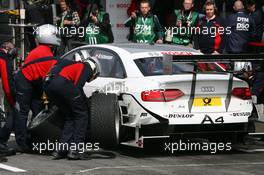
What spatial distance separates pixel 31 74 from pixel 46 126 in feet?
2.52

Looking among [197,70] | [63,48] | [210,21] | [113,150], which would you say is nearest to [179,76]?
[197,70]

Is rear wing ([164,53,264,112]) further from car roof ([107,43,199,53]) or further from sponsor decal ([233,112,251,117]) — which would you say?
car roof ([107,43,199,53])

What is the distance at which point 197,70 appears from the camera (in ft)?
40.2

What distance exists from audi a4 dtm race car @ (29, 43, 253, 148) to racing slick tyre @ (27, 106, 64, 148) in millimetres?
22

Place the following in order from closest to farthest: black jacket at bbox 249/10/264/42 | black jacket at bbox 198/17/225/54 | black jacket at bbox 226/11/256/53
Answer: black jacket at bbox 198/17/225/54
black jacket at bbox 226/11/256/53
black jacket at bbox 249/10/264/42

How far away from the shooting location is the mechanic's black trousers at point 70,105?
11461mm

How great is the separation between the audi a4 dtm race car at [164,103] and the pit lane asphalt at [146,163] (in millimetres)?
280

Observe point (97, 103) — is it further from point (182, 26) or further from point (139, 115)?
point (182, 26)

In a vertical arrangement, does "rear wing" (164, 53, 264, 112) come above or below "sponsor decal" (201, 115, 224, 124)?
above

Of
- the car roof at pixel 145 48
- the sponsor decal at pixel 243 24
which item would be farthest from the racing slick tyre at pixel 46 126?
the sponsor decal at pixel 243 24

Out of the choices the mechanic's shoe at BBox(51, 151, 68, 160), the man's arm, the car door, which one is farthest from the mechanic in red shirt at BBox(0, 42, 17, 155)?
the man's arm

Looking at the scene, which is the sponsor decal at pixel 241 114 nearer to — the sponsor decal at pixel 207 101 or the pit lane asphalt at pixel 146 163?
the sponsor decal at pixel 207 101

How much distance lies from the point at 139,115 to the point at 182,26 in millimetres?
5549

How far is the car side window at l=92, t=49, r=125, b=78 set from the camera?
1242cm
